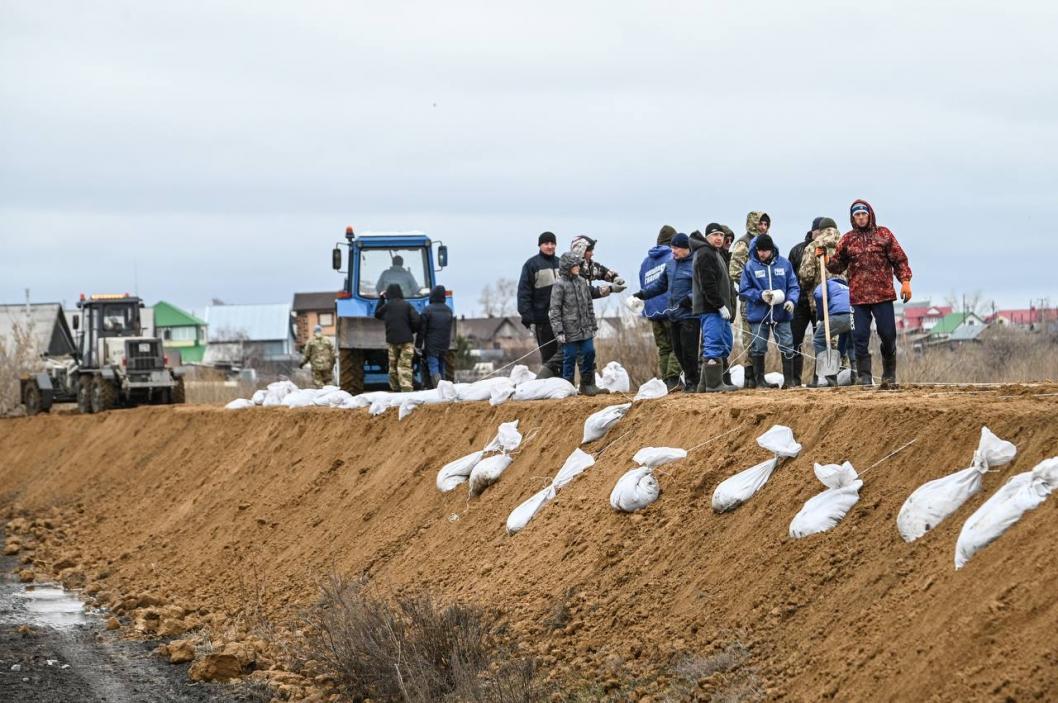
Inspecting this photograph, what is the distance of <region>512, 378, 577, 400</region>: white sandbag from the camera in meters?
13.5

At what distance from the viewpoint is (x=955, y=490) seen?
668 centimetres

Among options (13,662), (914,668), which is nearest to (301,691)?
(13,662)

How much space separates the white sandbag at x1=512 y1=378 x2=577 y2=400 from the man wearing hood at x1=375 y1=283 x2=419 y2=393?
16.3 ft

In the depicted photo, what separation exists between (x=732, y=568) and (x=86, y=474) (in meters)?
17.5

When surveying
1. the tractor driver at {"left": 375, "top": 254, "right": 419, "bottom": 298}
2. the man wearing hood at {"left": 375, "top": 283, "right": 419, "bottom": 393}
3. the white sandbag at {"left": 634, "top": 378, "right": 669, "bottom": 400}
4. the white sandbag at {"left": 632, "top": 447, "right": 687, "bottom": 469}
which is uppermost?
the tractor driver at {"left": 375, "top": 254, "right": 419, "bottom": 298}

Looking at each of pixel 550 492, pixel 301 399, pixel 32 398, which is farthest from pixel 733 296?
pixel 32 398

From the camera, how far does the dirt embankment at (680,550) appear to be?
5.89 m

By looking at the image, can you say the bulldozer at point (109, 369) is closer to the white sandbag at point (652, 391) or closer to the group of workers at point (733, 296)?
the group of workers at point (733, 296)

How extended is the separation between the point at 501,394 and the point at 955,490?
7.30 meters

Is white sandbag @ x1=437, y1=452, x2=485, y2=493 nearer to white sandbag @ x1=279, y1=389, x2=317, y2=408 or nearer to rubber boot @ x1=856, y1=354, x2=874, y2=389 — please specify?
rubber boot @ x1=856, y1=354, x2=874, y2=389

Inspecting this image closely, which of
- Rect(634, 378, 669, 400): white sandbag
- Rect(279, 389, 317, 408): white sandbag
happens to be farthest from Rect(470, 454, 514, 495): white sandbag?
Rect(279, 389, 317, 408): white sandbag

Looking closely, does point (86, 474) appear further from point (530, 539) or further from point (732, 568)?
point (732, 568)

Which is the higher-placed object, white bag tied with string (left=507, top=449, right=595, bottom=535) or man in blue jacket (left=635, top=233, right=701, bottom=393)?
man in blue jacket (left=635, top=233, right=701, bottom=393)

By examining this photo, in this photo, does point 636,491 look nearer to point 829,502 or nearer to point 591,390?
point 829,502
